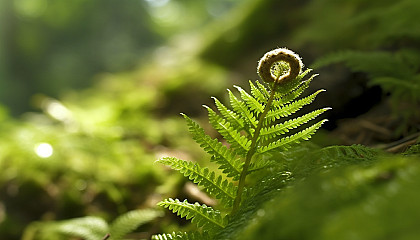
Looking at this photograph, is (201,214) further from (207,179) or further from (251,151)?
(251,151)

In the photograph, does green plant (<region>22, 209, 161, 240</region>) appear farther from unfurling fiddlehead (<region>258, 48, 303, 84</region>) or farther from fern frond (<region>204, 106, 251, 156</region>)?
unfurling fiddlehead (<region>258, 48, 303, 84</region>)

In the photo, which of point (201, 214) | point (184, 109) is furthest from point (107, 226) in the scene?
point (184, 109)

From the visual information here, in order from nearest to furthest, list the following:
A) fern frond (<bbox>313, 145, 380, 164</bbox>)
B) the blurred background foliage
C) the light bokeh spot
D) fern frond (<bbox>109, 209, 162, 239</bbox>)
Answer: fern frond (<bbox>313, 145, 380, 164</bbox>)
fern frond (<bbox>109, 209, 162, 239</bbox>)
the blurred background foliage
the light bokeh spot

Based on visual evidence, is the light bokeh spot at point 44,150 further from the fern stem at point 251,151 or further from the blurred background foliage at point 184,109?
the fern stem at point 251,151

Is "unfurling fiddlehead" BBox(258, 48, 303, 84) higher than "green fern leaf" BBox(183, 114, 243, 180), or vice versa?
"unfurling fiddlehead" BBox(258, 48, 303, 84)

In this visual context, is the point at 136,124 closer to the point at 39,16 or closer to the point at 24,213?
the point at 24,213

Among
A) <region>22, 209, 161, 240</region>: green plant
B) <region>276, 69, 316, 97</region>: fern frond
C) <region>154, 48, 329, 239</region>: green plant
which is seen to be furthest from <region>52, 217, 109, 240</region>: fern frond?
<region>276, 69, 316, 97</region>: fern frond
